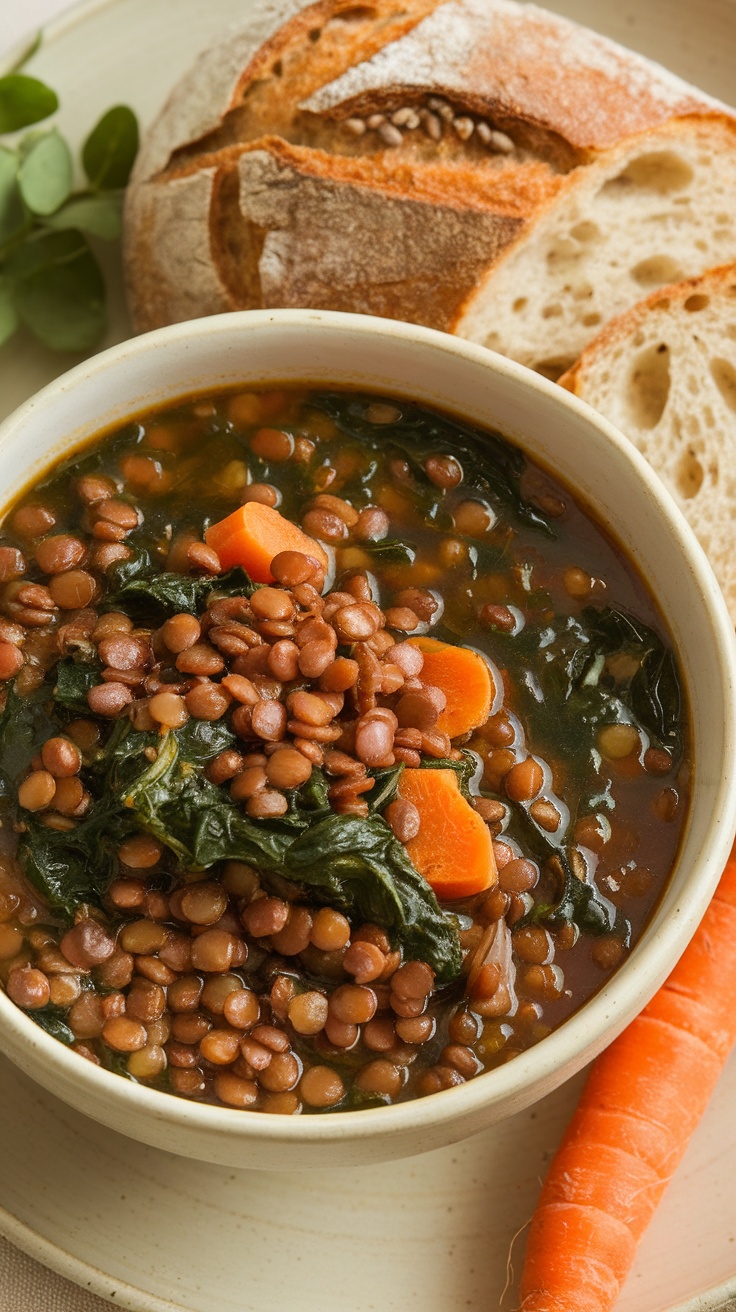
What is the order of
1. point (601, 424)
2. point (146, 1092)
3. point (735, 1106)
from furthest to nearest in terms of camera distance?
point (735, 1106), point (601, 424), point (146, 1092)

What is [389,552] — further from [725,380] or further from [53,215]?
[53,215]

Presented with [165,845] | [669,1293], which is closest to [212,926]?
[165,845]

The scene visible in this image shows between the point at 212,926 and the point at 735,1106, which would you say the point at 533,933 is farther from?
the point at 735,1106

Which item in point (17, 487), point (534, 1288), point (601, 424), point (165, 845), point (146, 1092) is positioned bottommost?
point (534, 1288)

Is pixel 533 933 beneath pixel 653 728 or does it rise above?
beneath

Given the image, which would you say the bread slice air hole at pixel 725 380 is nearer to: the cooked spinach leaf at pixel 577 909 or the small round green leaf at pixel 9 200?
the cooked spinach leaf at pixel 577 909

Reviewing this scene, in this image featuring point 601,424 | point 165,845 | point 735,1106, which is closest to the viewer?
point 165,845

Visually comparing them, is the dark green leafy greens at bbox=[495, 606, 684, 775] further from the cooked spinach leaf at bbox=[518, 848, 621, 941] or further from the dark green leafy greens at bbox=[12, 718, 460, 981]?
the dark green leafy greens at bbox=[12, 718, 460, 981]
